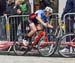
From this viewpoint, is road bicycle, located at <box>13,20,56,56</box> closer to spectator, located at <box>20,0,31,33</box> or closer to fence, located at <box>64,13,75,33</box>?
fence, located at <box>64,13,75,33</box>

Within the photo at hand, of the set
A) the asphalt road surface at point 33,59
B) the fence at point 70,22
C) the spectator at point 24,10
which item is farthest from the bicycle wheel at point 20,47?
the fence at point 70,22

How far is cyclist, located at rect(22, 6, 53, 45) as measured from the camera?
1399 centimetres

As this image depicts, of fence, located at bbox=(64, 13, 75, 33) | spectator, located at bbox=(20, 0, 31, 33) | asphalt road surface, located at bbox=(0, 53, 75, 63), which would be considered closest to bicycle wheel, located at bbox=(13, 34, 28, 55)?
asphalt road surface, located at bbox=(0, 53, 75, 63)

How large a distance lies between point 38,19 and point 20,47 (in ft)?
3.74

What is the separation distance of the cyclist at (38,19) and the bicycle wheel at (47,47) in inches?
14.5

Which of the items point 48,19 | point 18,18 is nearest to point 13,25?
point 18,18

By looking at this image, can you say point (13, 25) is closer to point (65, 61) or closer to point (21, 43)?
point (21, 43)

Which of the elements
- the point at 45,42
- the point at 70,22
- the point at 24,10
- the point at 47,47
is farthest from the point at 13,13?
the point at 70,22

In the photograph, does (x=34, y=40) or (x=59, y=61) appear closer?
(x=59, y=61)

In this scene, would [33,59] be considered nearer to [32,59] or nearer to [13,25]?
[32,59]

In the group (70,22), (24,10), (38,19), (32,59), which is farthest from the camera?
(24,10)

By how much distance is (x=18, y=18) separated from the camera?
14.9 meters

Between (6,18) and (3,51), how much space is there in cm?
106

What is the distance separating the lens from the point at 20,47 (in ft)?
47.4
